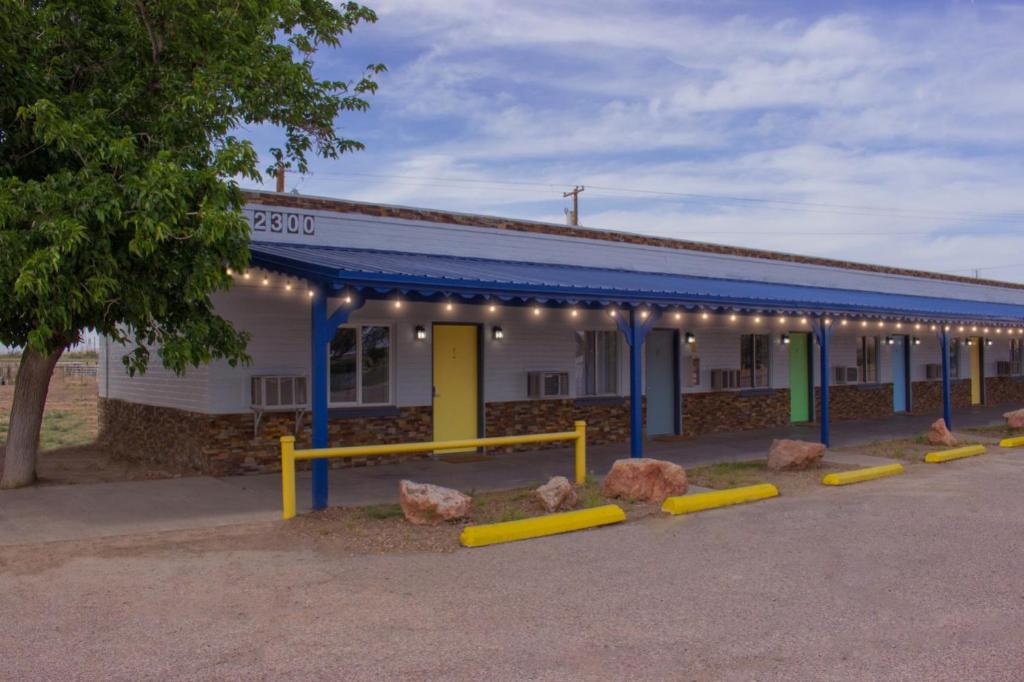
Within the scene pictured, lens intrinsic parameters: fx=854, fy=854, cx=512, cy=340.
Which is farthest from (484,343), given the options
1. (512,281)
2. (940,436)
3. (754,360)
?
(940,436)

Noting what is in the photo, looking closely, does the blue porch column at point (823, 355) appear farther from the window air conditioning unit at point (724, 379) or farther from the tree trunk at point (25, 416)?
the tree trunk at point (25, 416)

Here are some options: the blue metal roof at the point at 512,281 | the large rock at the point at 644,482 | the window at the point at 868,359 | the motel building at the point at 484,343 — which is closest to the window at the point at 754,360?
the motel building at the point at 484,343

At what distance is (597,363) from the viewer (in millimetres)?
15727

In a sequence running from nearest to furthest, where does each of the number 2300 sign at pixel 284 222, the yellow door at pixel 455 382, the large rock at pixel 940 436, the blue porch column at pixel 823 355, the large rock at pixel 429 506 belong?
the large rock at pixel 429 506 → the number 2300 sign at pixel 284 222 → the yellow door at pixel 455 382 → the blue porch column at pixel 823 355 → the large rock at pixel 940 436

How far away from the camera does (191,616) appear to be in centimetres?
562

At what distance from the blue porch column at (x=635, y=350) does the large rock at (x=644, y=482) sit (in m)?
2.05

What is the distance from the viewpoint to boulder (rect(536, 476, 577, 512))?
347 inches

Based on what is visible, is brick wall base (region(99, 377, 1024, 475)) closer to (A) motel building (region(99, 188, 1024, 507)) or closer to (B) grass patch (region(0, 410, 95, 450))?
(A) motel building (region(99, 188, 1024, 507))

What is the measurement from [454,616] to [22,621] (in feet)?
9.10

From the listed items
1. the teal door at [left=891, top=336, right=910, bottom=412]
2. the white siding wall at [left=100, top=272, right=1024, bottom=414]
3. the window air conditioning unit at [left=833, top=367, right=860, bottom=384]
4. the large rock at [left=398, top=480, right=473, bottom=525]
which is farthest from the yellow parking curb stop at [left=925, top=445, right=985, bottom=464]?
the large rock at [left=398, top=480, right=473, bottom=525]

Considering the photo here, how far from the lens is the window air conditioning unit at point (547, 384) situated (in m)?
14.4

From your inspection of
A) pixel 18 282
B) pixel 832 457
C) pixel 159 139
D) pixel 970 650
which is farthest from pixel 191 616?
pixel 832 457

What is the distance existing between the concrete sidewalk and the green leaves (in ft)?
5.30

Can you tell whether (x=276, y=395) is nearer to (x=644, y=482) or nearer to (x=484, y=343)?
(x=484, y=343)
